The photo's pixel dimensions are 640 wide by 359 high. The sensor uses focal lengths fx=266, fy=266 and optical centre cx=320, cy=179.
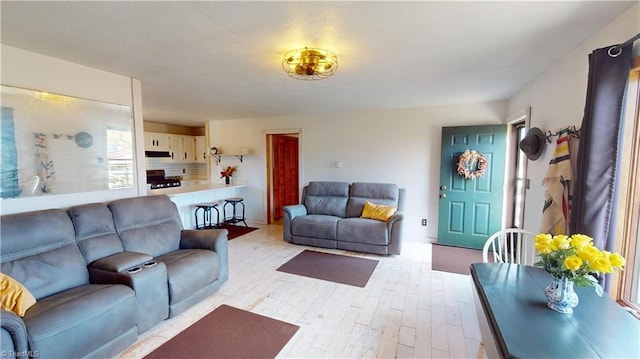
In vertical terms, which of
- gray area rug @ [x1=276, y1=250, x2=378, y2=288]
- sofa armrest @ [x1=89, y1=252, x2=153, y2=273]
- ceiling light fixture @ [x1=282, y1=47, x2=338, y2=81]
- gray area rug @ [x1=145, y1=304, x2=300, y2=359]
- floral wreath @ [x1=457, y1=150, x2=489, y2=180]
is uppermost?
ceiling light fixture @ [x1=282, y1=47, x2=338, y2=81]

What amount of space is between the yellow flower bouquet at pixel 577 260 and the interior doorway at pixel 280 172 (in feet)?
15.4

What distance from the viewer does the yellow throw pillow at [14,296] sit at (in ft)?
5.04

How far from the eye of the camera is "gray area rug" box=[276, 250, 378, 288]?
10.3 ft

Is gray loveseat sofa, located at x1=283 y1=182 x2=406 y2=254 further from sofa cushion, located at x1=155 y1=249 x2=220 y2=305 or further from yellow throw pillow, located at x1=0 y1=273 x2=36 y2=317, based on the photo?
yellow throw pillow, located at x1=0 y1=273 x2=36 y2=317

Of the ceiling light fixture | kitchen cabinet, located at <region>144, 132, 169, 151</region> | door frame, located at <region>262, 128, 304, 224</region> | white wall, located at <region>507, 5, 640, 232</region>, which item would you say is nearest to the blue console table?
white wall, located at <region>507, 5, 640, 232</region>

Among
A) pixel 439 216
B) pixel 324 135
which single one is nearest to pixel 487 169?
pixel 439 216

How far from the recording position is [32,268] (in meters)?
1.86

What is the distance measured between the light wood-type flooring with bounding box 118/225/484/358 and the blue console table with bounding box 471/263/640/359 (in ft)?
2.71

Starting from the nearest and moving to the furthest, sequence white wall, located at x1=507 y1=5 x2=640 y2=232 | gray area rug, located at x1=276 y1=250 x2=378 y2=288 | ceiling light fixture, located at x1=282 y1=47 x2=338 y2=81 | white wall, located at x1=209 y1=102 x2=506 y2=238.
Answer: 1. white wall, located at x1=507 y1=5 x2=640 y2=232
2. ceiling light fixture, located at x1=282 y1=47 x2=338 y2=81
3. gray area rug, located at x1=276 y1=250 x2=378 y2=288
4. white wall, located at x1=209 y1=102 x2=506 y2=238

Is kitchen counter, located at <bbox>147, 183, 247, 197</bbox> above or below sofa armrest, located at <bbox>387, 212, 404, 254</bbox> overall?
above

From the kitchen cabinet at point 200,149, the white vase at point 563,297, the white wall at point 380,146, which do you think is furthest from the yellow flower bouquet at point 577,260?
the kitchen cabinet at point 200,149

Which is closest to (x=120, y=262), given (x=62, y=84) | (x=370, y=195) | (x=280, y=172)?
(x=62, y=84)

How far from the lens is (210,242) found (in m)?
2.79

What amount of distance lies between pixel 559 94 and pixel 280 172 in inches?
195
